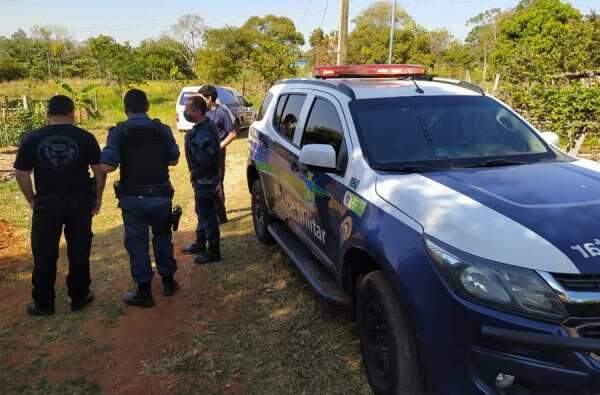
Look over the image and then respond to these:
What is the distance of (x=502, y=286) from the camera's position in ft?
6.79

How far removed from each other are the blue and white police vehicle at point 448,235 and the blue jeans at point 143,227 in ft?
3.63

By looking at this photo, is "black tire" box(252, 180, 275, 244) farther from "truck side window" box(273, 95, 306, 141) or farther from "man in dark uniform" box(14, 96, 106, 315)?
"man in dark uniform" box(14, 96, 106, 315)

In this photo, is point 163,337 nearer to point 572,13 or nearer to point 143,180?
point 143,180

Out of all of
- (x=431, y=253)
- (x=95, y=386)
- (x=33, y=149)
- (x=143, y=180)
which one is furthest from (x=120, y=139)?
(x=431, y=253)

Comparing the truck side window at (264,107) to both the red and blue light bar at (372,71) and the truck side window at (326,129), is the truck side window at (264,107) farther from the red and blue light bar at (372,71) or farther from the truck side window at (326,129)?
the truck side window at (326,129)

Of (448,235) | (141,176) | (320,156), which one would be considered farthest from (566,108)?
(448,235)

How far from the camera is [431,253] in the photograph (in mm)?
2266

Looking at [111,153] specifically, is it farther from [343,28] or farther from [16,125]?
[16,125]

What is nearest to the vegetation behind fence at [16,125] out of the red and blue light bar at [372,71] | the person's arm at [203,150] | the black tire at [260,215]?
the black tire at [260,215]

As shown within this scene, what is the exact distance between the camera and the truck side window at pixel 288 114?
4.43m

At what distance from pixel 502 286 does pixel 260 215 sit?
12.9ft

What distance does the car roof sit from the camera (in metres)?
3.66

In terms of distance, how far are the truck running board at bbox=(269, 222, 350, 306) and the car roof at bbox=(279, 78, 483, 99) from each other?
1.34 meters

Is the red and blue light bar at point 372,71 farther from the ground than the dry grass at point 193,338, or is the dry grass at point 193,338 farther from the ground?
the red and blue light bar at point 372,71
